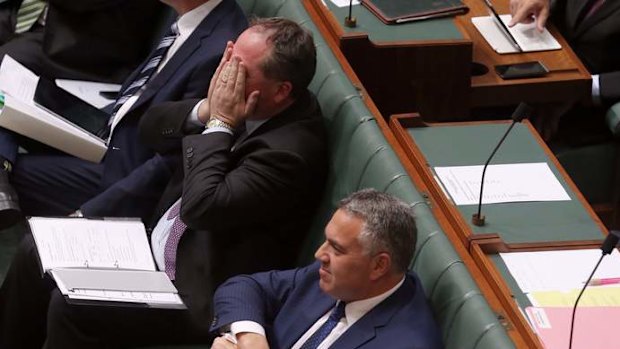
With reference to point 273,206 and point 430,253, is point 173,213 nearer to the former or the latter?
point 273,206

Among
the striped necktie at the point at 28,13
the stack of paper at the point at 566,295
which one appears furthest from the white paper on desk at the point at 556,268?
the striped necktie at the point at 28,13

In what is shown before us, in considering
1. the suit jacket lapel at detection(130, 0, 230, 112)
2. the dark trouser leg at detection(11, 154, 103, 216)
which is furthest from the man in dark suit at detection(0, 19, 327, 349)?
the dark trouser leg at detection(11, 154, 103, 216)

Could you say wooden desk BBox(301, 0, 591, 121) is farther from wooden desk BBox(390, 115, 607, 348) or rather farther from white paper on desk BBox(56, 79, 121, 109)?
white paper on desk BBox(56, 79, 121, 109)

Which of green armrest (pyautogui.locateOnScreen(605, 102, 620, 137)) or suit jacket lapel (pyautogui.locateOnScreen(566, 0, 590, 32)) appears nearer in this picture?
green armrest (pyautogui.locateOnScreen(605, 102, 620, 137))

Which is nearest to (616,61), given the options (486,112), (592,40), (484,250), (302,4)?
(592,40)

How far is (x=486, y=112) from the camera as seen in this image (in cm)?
363

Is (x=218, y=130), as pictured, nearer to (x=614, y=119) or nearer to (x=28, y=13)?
(x=614, y=119)

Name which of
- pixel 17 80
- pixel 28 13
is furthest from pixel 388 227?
pixel 28 13

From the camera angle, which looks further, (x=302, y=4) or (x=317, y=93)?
(x=302, y=4)

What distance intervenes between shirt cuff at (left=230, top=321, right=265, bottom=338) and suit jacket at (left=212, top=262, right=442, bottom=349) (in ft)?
0.03

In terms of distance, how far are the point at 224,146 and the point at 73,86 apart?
120cm

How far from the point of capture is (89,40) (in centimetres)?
387

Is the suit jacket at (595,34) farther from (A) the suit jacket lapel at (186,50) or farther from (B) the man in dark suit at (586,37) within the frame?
(A) the suit jacket lapel at (186,50)

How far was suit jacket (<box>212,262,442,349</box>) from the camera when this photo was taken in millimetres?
2207
